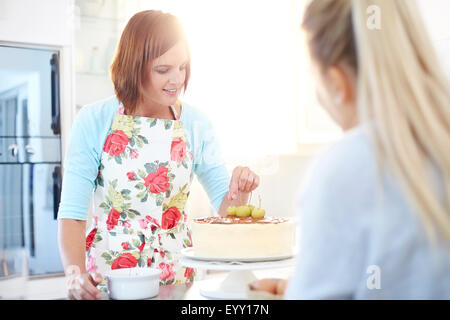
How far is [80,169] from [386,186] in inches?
40.8

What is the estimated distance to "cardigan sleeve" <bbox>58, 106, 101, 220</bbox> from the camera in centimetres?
144

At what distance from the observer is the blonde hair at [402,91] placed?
0.58 m

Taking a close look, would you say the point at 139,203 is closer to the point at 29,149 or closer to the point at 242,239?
the point at 242,239

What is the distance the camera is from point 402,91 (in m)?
0.60

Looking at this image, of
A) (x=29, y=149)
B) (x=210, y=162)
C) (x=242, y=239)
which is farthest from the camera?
(x=29, y=149)

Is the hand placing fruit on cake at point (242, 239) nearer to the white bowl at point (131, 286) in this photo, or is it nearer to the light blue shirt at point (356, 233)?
the white bowl at point (131, 286)

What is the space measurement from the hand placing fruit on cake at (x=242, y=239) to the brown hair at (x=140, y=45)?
52 centimetres

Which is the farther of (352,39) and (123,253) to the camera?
(123,253)

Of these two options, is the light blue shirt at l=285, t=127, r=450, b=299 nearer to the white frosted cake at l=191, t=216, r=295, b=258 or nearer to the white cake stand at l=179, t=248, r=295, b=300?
the white cake stand at l=179, t=248, r=295, b=300

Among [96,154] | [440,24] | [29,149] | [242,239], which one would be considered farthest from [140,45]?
[29,149]

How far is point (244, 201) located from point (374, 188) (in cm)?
98
